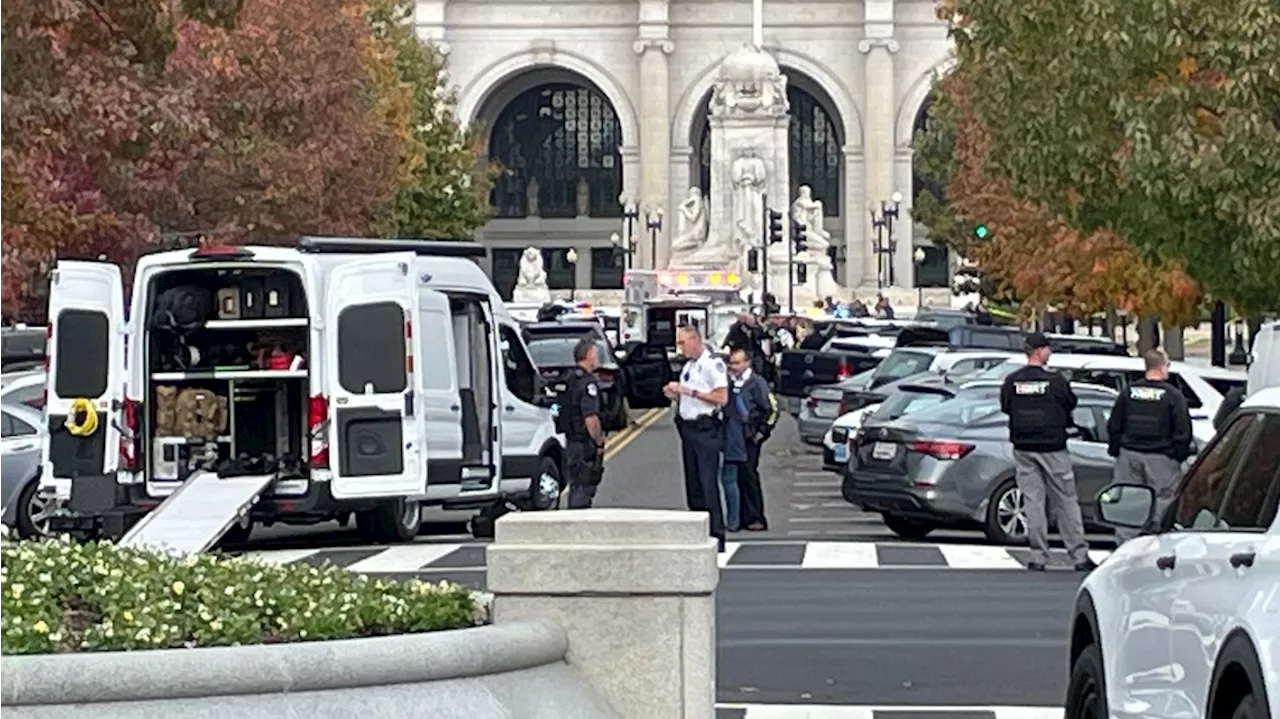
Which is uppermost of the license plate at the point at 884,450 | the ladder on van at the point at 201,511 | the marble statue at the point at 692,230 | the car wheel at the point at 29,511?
the marble statue at the point at 692,230

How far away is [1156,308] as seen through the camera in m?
45.8

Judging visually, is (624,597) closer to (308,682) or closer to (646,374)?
(308,682)

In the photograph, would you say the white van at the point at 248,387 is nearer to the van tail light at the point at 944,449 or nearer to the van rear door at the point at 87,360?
the van rear door at the point at 87,360

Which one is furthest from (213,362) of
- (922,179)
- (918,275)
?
(918,275)

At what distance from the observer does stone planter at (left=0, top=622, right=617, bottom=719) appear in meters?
7.90

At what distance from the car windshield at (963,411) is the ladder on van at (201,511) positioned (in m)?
6.28

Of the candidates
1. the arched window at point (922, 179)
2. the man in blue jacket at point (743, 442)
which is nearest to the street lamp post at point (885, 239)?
the arched window at point (922, 179)

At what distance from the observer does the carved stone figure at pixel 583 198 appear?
148 meters

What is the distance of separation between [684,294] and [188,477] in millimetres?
55923

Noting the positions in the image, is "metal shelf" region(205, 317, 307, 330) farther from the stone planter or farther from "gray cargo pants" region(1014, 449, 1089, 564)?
the stone planter

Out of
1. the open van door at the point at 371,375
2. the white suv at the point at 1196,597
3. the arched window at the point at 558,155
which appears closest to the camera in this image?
the white suv at the point at 1196,597

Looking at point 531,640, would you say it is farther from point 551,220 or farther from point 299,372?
point 551,220

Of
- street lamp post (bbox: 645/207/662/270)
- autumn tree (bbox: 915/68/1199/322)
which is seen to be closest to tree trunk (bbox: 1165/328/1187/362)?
autumn tree (bbox: 915/68/1199/322)

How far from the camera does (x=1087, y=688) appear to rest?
10125mm
